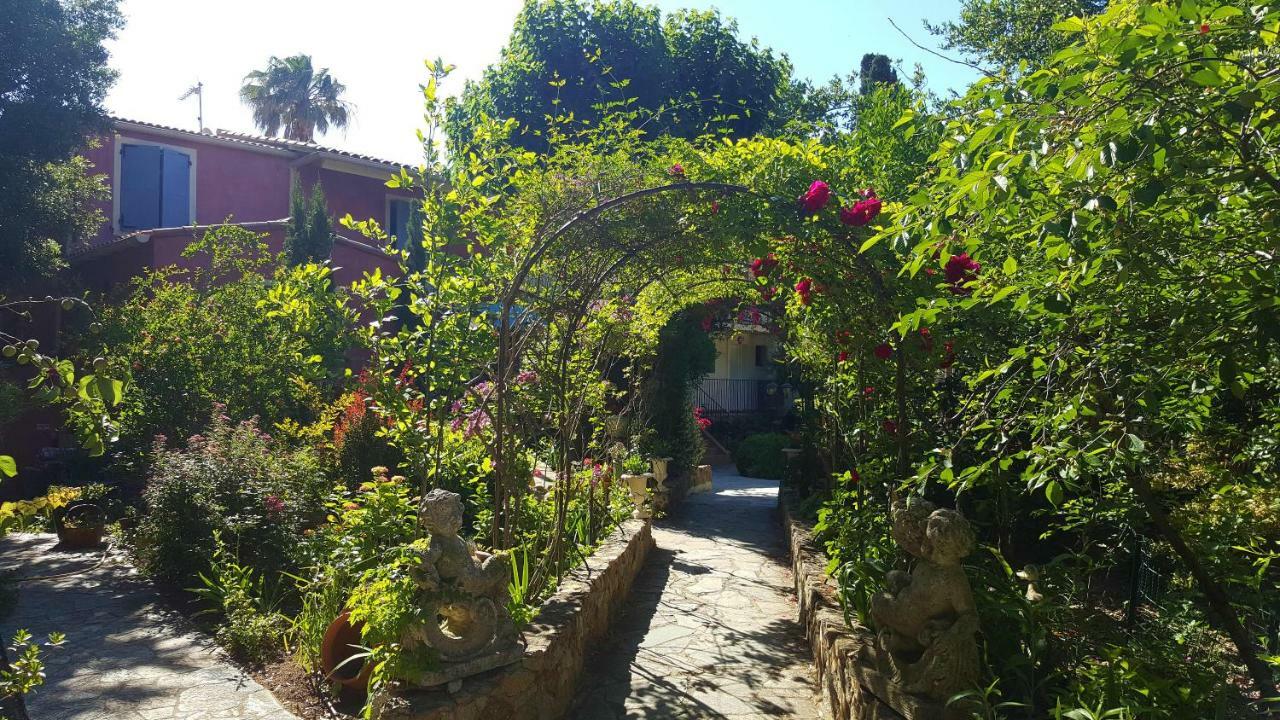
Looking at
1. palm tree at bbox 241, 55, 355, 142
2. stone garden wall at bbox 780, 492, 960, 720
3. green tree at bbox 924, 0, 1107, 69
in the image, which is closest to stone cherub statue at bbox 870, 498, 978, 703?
stone garden wall at bbox 780, 492, 960, 720

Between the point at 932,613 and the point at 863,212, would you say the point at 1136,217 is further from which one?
the point at 863,212

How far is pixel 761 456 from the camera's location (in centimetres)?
1788

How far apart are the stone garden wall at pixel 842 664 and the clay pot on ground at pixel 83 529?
23.6 feet

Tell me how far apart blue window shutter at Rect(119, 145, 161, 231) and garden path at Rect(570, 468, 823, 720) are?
473 inches

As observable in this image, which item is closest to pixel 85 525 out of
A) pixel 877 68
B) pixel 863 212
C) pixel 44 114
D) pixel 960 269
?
pixel 44 114

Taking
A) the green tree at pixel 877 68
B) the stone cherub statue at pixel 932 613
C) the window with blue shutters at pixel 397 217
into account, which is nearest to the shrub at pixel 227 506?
the stone cherub statue at pixel 932 613

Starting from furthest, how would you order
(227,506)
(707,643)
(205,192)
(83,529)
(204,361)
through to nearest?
1. (205,192)
2. (204,361)
3. (83,529)
4. (227,506)
5. (707,643)

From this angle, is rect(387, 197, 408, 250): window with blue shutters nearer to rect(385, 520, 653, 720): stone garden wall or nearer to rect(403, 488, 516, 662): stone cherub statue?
rect(385, 520, 653, 720): stone garden wall

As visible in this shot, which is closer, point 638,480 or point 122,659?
point 122,659

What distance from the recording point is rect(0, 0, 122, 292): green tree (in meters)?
9.97

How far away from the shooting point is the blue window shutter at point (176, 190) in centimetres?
1579

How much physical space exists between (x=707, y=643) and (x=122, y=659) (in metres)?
3.85

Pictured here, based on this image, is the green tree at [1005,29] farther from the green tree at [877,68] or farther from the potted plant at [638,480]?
the potted plant at [638,480]

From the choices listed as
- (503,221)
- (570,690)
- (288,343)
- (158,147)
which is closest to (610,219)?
(503,221)
